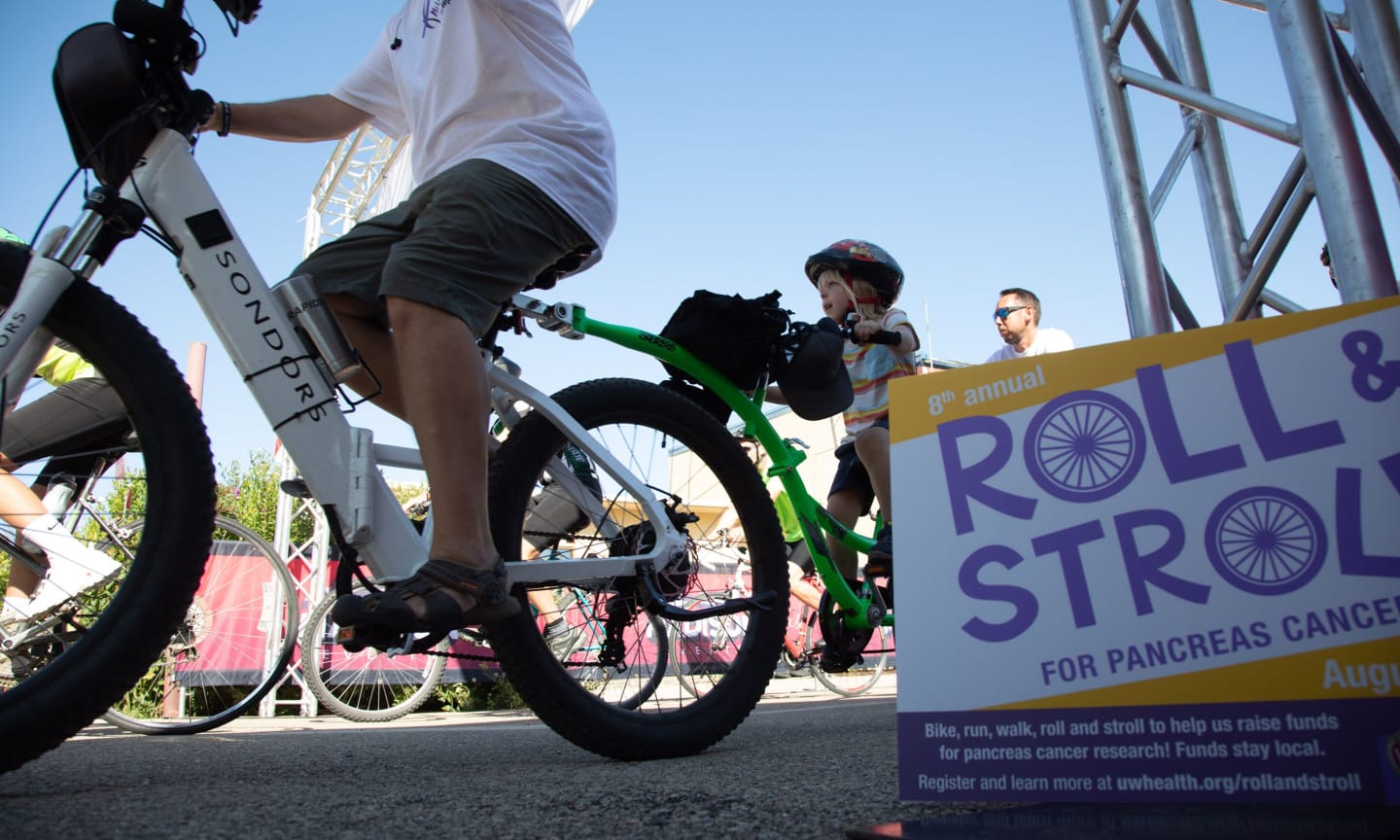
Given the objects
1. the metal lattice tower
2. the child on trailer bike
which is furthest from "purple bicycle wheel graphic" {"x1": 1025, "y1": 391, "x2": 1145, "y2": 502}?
the child on trailer bike

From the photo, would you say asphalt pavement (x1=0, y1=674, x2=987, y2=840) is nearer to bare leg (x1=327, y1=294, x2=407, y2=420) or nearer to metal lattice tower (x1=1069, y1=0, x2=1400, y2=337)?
bare leg (x1=327, y1=294, x2=407, y2=420)

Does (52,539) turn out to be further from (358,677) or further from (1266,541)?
(358,677)

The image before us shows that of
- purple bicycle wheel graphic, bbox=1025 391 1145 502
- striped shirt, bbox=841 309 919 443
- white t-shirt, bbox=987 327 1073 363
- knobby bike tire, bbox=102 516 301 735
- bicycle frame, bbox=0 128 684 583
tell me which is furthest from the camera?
white t-shirt, bbox=987 327 1073 363

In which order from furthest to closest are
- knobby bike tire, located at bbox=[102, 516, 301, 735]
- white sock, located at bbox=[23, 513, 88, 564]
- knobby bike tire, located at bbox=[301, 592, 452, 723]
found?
knobby bike tire, located at bbox=[301, 592, 452, 723] < knobby bike tire, located at bbox=[102, 516, 301, 735] < white sock, located at bbox=[23, 513, 88, 564]

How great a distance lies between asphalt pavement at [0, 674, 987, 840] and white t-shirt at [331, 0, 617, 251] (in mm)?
1116

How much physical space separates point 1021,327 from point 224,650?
4.29 meters

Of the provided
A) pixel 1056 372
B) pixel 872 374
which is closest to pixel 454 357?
pixel 1056 372

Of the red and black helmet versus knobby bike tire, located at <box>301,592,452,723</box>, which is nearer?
the red and black helmet

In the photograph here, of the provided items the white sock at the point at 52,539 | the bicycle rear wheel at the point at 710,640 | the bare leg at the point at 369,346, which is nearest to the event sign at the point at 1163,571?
the bicycle rear wheel at the point at 710,640

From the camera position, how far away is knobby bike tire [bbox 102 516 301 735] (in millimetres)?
3475

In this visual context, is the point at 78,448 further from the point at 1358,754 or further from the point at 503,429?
the point at 1358,754

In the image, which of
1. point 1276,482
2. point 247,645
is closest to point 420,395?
point 1276,482

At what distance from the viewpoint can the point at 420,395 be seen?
5.14 feet

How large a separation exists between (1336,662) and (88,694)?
5.12ft
